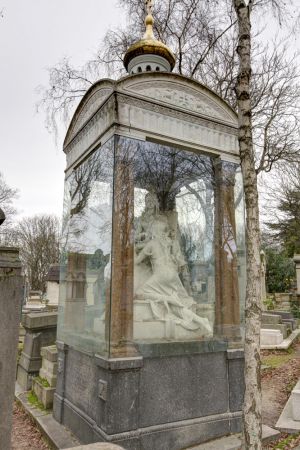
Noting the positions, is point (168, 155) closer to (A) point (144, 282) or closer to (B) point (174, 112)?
(B) point (174, 112)

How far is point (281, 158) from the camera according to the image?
11922 mm

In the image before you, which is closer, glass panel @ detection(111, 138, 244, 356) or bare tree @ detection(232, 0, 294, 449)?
bare tree @ detection(232, 0, 294, 449)

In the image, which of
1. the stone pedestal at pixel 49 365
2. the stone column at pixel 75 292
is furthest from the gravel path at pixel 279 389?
the stone pedestal at pixel 49 365

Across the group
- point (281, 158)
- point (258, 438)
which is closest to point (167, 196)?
point (258, 438)

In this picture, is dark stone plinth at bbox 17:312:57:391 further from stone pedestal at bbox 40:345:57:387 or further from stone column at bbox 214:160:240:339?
stone column at bbox 214:160:240:339

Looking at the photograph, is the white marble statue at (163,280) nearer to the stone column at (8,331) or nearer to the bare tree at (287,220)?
the stone column at (8,331)

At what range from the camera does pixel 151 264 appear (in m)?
5.25

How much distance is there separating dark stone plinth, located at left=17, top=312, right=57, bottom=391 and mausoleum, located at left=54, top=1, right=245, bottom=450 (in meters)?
1.81

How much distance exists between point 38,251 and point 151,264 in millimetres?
36045

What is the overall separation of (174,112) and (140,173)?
0.99 meters

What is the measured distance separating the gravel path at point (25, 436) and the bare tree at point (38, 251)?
110ft

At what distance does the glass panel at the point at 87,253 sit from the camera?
15.1 feet

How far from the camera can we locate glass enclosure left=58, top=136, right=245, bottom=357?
440 cm

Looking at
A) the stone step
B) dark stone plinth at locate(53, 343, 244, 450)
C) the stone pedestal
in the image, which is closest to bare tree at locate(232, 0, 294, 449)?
dark stone plinth at locate(53, 343, 244, 450)
